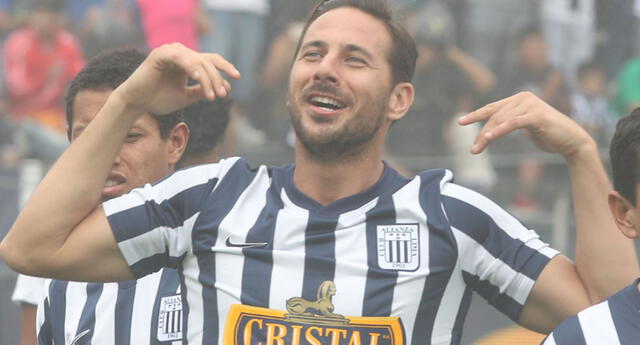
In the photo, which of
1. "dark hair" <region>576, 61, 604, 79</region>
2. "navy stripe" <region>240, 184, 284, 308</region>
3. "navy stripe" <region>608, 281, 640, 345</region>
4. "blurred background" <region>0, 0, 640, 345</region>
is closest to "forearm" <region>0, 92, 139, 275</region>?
"navy stripe" <region>240, 184, 284, 308</region>

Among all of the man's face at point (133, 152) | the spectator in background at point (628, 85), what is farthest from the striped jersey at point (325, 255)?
the spectator in background at point (628, 85)

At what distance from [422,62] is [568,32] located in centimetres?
103

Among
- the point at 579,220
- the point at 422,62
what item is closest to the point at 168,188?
the point at 579,220

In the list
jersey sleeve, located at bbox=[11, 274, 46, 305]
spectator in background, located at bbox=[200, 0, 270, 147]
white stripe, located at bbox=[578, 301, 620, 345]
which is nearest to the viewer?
white stripe, located at bbox=[578, 301, 620, 345]

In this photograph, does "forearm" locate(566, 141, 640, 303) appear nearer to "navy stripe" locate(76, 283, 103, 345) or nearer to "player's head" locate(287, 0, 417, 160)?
"player's head" locate(287, 0, 417, 160)

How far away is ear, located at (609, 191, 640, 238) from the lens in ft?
8.54

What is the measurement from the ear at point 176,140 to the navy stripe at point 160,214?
63 centimetres

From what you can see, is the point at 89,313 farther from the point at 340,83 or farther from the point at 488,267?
the point at 488,267

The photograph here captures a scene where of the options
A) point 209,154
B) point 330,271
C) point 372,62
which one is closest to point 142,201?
point 330,271

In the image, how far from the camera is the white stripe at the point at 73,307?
3240mm

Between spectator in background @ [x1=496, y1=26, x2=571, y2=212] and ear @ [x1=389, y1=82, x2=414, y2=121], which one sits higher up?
spectator in background @ [x1=496, y1=26, x2=571, y2=212]

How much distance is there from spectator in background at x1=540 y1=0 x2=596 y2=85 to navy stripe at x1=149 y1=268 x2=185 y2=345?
468cm

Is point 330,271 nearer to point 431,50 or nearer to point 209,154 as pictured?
point 209,154

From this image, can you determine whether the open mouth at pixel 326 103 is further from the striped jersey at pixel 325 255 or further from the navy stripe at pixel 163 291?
the navy stripe at pixel 163 291
